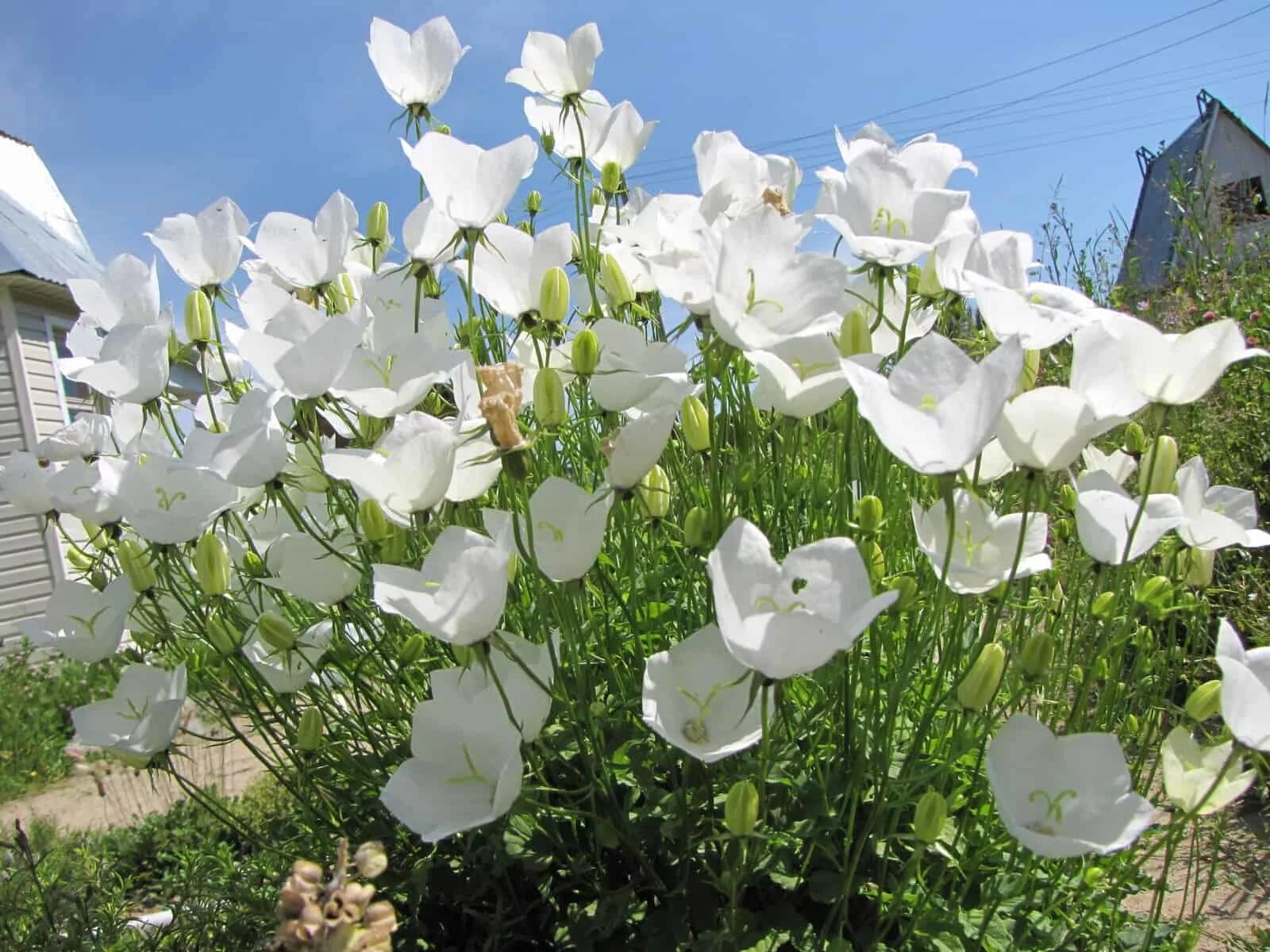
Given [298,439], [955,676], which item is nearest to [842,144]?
[955,676]

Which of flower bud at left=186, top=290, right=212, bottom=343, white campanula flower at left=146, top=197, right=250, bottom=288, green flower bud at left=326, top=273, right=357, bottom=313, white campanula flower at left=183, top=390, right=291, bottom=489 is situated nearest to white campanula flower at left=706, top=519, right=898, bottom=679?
white campanula flower at left=183, top=390, right=291, bottom=489

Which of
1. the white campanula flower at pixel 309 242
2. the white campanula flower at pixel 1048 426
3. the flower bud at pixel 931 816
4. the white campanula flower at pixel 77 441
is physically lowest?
the flower bud at pixel 931 816

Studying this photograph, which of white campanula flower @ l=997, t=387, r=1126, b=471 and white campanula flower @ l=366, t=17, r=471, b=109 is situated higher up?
white campanula flower @ l=366, t=17, r=471, b=109

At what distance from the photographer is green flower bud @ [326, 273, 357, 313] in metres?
1.54

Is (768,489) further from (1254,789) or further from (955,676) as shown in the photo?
(1254,789)

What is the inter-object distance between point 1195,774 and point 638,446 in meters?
0.78

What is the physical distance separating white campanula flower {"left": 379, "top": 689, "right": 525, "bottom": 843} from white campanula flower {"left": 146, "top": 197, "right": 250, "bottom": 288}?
104 centimetres

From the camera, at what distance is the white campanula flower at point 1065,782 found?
2.93ft

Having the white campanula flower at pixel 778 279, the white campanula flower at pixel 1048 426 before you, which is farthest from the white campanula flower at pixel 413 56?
the white campanula flower at pixel 1048 426

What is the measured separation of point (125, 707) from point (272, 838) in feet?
1.95

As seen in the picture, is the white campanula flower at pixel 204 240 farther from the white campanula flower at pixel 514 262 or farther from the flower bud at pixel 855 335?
the flower bud at pixel 855 335

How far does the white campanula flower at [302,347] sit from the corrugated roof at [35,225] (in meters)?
8.60

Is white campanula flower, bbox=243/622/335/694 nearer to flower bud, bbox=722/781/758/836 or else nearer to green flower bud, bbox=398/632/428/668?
green flower bud, bbox=398/632/428/668

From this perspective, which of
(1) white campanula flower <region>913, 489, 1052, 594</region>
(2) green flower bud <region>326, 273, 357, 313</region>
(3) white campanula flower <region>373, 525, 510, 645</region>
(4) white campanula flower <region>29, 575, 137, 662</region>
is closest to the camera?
(3) white campanula flower <region>373, 525, 510, 645</region>
